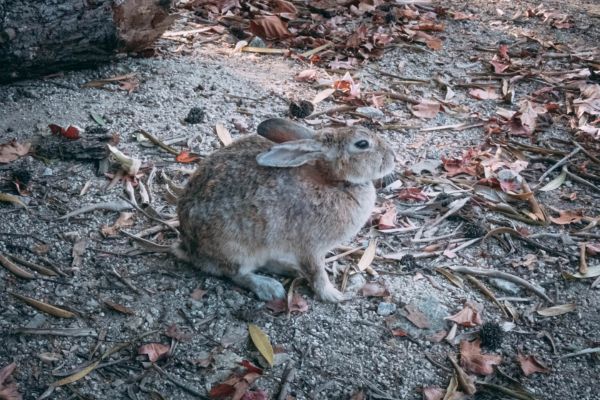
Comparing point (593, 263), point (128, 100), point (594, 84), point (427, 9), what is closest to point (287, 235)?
point (593, 263)

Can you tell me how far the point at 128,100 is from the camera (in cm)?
696

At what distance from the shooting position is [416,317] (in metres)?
4.88

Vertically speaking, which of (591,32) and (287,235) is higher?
(287,235)

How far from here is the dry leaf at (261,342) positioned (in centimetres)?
447

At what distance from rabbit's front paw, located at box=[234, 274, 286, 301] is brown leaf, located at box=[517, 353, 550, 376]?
5.10 feet

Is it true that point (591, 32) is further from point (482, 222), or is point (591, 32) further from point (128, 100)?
point (128, 100)

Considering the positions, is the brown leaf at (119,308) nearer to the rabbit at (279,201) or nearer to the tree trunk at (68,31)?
the rabbit at (279,201)

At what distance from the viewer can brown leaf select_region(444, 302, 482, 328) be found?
4840 millimetres

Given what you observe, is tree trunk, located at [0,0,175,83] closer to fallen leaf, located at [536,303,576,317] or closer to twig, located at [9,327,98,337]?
twig, located at [9,327,98,337]

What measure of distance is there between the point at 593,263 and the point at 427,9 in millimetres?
4845

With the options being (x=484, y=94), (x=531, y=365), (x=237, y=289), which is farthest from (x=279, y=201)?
(x=484, y=94)

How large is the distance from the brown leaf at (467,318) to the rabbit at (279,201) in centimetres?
77

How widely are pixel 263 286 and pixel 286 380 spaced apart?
0.78 m

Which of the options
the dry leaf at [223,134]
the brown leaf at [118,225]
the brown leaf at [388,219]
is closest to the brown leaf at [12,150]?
the brown leaf at [118,225]
